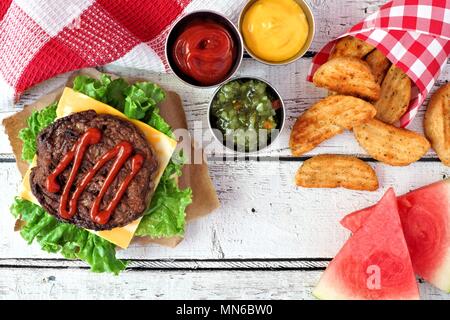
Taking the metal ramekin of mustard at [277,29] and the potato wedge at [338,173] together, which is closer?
the metal ramekin of mustard at [277,29]

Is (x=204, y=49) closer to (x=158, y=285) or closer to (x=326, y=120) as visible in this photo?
(x=326, y=120)

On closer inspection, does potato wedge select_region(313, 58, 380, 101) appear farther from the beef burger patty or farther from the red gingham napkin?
the beef burger patty

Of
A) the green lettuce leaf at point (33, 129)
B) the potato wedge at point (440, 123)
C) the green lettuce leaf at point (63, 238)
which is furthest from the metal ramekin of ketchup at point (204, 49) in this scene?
the potato wedge at point (440, 123)

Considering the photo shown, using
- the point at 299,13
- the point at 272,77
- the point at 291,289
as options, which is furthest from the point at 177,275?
the point at 299,13

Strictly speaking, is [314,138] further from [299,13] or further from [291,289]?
[291,289]

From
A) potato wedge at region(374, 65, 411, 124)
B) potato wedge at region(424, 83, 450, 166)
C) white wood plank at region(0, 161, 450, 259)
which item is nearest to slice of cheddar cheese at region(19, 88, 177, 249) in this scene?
white wood plank at region(0, 161, 450, 259)

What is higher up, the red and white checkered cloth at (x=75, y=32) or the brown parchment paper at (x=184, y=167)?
the red and white checkered cloth at (x=75, y=32)

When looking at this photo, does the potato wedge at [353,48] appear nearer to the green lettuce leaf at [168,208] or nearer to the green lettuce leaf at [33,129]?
the green lettuce leaf at [168,208]
